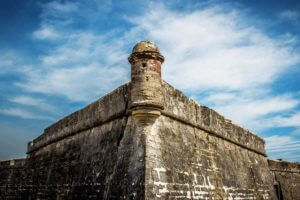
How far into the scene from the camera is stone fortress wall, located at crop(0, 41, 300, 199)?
5535 mm

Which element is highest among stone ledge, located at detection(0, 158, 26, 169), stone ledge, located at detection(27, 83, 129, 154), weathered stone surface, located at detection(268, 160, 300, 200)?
stone ledge, located at detection(27, 83, 129, 154)

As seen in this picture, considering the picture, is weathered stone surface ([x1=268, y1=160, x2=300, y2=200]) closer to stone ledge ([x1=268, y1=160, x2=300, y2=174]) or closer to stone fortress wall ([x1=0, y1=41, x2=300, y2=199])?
stone ledge ([x1=268, y1=160, x2=300, y2=174])

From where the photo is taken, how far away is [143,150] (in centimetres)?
539

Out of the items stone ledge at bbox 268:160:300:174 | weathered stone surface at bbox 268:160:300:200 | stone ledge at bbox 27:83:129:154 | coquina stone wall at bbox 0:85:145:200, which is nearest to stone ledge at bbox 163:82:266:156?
stone ledge at bbox 27:83:129:154

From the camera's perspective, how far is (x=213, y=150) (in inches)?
331

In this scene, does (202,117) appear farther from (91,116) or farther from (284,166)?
(284,166)

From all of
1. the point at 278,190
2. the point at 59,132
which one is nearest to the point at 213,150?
the point at 59,132

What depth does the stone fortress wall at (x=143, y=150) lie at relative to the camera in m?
5.54

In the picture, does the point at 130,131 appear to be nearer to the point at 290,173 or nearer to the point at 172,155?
the point at 172,155

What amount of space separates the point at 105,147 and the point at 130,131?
1037mm

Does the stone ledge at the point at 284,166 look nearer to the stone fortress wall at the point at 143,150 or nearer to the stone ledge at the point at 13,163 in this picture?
the stone fortress wall at the point at 143,150

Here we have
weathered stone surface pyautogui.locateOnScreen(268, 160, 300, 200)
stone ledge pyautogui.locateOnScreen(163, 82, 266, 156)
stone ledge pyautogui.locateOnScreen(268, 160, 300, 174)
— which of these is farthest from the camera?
stone ledge pyautogui.locateOnScreen(268, 160, 300, 174)

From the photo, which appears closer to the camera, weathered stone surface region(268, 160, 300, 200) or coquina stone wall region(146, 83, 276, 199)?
coquina stone wall region(146, 83, 276, 199)

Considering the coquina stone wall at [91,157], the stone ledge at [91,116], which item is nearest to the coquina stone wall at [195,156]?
the coquina stone wall at [91,157]
